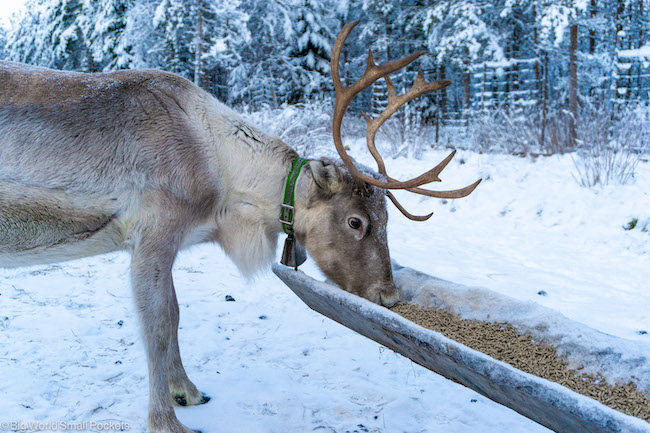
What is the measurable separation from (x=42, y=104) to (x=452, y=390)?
2.74 metres

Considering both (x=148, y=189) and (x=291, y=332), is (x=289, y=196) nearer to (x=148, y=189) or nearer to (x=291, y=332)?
(x=148, y=189)

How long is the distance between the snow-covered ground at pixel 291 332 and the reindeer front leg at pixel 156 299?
7.4 inches

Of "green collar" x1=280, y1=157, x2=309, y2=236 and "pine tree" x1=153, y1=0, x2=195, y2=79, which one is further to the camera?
"pine tree" x1=153, y1=0, x2=195, y2=79

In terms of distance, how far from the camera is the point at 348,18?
898 inches

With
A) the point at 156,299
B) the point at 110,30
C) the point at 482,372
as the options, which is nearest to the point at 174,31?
the point at 110,30

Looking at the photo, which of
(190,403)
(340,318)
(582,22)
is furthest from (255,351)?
(582,22)

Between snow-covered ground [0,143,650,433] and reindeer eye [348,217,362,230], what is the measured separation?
17.1 inches

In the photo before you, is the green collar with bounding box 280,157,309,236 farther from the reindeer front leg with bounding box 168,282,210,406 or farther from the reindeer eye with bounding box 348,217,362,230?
the reindeer front leg with bounding box 168,282,210,406

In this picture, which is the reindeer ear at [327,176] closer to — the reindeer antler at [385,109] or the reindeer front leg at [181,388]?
the reindeer antler at [385,109]

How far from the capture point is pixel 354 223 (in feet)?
9.27

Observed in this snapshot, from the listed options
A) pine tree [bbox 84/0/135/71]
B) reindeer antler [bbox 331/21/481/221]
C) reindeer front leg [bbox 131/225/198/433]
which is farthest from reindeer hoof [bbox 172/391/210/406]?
pine tree [bbox 84/0/135/71]

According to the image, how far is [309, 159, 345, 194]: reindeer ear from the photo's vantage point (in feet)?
8.96

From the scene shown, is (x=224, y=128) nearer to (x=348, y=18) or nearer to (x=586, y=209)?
(x=586, y=209)

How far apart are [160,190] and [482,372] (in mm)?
1696
